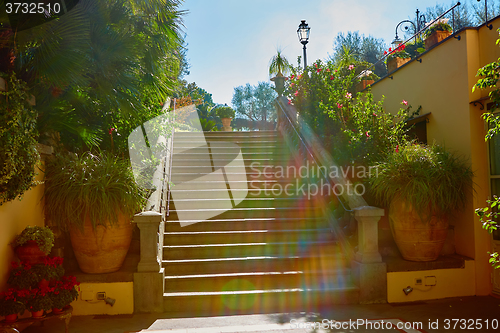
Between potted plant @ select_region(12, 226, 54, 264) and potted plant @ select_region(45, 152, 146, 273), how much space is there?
1.60ft

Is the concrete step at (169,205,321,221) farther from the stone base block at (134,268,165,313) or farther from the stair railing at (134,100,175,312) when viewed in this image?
the stone base block at (134,268,165,313)

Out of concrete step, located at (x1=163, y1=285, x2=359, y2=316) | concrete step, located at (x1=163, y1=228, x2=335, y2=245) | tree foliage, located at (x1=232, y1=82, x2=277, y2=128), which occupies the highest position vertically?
tree foliage, located at (x1=232, y1=82, x2=277, y2=128)

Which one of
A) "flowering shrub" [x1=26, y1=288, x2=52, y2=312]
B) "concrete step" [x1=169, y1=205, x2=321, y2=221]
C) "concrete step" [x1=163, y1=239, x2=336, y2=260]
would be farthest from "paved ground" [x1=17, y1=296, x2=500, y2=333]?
"concrete step" [x1=169, y1=205, x2=321, y2=221]

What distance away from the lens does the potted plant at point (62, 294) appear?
3777 millimetres

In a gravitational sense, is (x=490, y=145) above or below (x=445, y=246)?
above

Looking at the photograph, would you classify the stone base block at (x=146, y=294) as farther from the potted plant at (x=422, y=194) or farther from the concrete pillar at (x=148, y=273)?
the potted plant at (x=422, y=194)

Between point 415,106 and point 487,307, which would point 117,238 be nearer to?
point 487,307

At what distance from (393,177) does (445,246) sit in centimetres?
140

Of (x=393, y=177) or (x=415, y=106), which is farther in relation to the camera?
(x=415, y=106)

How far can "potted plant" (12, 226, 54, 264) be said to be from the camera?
3924 millimetres

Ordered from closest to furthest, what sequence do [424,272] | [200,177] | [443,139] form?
[424,272]
[443,139]
[200,177]

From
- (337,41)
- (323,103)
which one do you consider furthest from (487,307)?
(337,41)

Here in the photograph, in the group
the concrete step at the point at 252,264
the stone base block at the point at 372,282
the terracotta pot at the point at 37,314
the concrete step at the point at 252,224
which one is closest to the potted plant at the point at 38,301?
the terracotta pot at the point at 37,314

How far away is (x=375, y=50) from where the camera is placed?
1920cm
